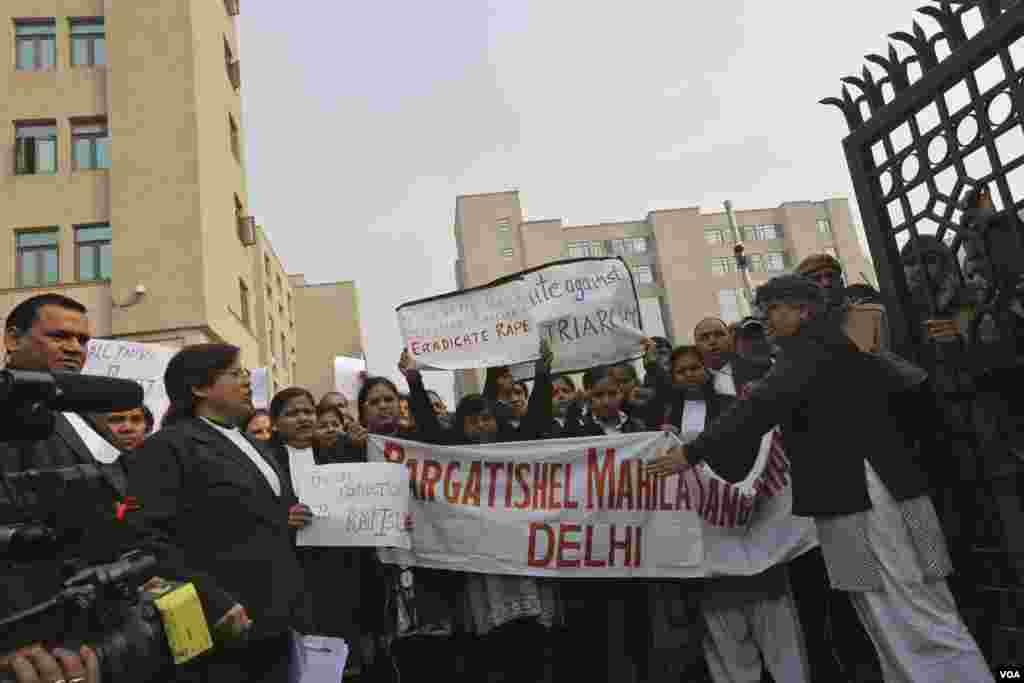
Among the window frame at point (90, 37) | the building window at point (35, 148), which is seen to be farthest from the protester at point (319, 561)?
the window frame at point (90, 37)

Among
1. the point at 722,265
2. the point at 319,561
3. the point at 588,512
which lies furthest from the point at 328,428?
the point at 722,265

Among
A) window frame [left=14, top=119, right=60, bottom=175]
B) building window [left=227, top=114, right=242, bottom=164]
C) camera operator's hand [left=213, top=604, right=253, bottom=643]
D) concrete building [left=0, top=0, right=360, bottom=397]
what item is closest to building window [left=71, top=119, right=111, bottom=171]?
concrete building [left=0, top=0, right=360, bottom=397]

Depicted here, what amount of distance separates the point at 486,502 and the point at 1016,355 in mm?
2694

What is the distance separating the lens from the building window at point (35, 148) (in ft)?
57.6

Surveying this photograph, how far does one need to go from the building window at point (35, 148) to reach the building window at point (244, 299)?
5.44m

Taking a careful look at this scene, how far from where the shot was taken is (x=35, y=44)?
18438mm

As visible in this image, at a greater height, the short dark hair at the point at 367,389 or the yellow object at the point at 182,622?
the short dark hair at the point at 367,389

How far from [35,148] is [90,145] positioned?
114 cm

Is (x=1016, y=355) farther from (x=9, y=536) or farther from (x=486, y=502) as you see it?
(x=9, y=536)

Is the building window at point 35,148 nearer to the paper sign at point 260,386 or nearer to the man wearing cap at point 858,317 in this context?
the paper sign at point 260,386

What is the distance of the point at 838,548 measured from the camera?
3283mm

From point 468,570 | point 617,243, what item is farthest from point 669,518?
point 617,243

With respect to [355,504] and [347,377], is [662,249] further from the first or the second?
[355,504]

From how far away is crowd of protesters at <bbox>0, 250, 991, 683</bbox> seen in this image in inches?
100
